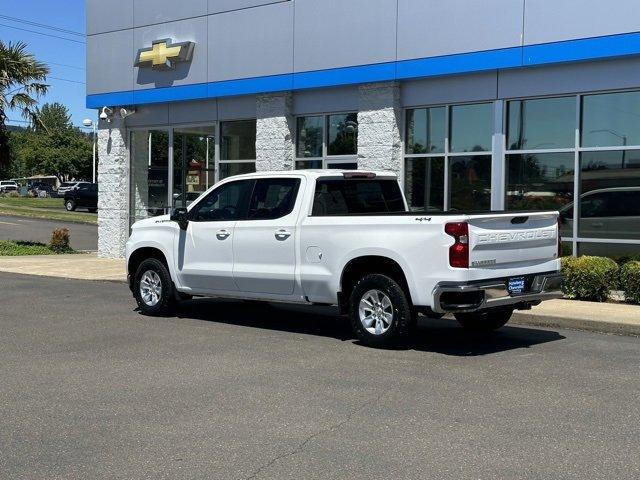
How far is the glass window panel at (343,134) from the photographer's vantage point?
56.0 feet

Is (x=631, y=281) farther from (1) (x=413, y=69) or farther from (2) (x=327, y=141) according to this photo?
(2) (x=327, y=141)

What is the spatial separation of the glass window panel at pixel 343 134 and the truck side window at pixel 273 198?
670 cm

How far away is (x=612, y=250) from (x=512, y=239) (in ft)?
18.3

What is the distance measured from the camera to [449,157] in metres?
15.6

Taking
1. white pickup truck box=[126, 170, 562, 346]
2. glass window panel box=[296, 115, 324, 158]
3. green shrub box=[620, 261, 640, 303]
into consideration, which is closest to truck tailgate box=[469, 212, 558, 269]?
white pickup truck box=[126, 170, 562, 346]

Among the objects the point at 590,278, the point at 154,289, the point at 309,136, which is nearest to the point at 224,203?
the point at 154,289

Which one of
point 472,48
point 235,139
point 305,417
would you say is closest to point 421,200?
point 472,48

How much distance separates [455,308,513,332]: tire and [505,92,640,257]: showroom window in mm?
4292

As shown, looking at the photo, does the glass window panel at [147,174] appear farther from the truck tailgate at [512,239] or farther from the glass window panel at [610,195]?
the truck tailgate at [512,239]

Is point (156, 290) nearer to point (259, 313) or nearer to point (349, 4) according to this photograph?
point (259, 313)

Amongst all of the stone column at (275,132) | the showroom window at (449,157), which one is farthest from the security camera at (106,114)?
the showroom window at (449,157)

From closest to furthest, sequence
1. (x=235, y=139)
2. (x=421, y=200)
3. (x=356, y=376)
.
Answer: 1. (x=356, y=376)
2. (x=421, y=200)
3. (x=235, y=139)

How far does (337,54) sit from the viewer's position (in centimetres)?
1673

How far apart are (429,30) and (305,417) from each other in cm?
1074
